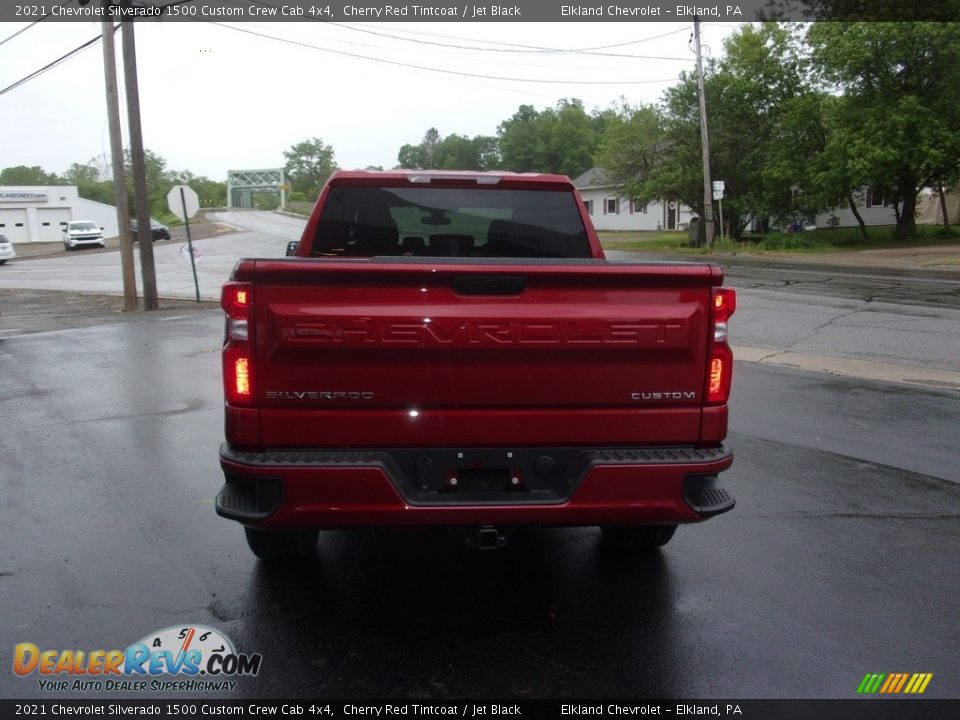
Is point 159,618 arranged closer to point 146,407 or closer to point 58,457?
point 58,457

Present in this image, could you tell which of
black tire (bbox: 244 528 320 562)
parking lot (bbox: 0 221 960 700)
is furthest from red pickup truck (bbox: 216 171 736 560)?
black tire (bbox: 244 528 320 562)

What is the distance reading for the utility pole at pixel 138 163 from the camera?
56.7 ft

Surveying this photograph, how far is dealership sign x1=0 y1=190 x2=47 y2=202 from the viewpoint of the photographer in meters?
62.6

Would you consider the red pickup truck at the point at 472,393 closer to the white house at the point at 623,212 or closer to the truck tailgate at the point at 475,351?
the truck tailgate at the point at 475,351

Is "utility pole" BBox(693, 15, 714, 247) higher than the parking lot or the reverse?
higher

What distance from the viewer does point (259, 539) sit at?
397 cm

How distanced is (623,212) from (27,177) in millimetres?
99524

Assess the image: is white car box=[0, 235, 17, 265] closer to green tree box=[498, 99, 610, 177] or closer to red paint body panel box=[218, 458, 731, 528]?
red paint body panel box=[218, 458, 731, 528]

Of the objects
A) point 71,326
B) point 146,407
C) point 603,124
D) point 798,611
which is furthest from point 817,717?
point 603,124

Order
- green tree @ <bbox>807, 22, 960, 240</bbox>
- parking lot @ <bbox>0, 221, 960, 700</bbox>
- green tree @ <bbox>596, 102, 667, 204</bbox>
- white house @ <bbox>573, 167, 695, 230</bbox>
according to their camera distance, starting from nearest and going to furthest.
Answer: parking lot @ <bbox>0, 221, 960, 700</bbox>, green tree @ <bbox>807, 22, 960, 240</bbox>, green tree @ <bbox>596, 102, 667, 204</bbox>, white house @ <bbox>573, 167, 695, 230</bbox>

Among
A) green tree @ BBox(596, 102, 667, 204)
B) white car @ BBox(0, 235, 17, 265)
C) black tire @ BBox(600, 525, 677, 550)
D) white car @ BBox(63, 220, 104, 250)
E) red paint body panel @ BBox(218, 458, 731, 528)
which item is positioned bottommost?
black tire @ BBox(600, 525, 677, 550)

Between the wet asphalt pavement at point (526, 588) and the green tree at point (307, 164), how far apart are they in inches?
5547

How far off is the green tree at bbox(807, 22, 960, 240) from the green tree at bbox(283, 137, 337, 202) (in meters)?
119

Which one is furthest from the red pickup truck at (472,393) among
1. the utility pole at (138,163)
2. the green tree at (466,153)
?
the green tree at (466,153)
